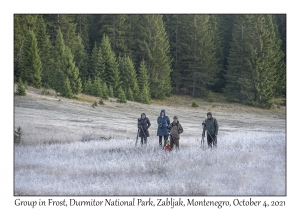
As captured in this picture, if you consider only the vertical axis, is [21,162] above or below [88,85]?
below

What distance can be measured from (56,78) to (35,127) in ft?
45.6

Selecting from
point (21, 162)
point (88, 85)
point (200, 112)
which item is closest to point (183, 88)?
point (200, 112)

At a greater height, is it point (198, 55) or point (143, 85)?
point (198, 55)

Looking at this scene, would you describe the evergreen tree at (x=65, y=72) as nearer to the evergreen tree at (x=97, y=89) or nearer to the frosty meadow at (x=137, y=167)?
the evergreen tree at (x=97, y=89)

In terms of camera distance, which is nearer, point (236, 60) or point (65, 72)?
point (65, 72)

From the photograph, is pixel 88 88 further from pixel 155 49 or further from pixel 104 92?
pixel 155 49

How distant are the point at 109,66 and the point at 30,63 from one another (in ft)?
37.1

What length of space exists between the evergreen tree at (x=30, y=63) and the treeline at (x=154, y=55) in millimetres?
2659

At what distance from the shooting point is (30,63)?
31.9 metres

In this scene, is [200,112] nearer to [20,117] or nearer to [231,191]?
[20,117]

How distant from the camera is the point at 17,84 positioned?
96.8ft

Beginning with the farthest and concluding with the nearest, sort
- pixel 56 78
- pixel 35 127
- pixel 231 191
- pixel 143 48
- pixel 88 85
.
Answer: pixel 143 48
pixel 88 85
pixel 56 78
pixel 35 127
pixel 231 191

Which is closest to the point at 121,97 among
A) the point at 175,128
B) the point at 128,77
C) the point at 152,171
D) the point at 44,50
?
the point at 128,77

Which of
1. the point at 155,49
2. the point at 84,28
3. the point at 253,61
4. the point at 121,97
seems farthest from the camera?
the point at 84,28
